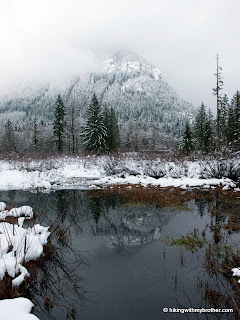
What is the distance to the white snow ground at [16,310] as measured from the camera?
2.63m

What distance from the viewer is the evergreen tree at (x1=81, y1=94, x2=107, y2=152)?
3388cm

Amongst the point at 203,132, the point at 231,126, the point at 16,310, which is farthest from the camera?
the point at 203,132

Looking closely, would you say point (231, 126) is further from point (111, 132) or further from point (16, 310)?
point (16, 310)

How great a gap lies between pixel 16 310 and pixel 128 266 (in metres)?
2.16

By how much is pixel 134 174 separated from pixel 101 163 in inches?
136

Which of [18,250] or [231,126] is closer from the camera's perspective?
[18,250]

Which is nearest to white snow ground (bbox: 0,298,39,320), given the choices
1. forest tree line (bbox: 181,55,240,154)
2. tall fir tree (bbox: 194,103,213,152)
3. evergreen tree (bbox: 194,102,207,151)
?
forest tree line (bbox: 181,55,240,154)

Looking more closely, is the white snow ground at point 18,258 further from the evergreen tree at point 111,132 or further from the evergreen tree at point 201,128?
the evergreen tree at point 201,128

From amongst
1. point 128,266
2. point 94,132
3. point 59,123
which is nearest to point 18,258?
point 128,266

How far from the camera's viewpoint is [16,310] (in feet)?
9.18

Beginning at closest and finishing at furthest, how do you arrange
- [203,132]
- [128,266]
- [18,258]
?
[18,258] → [128,266] → [203,132]

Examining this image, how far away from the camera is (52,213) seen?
7.88 metres

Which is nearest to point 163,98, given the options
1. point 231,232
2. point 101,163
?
point 101,163

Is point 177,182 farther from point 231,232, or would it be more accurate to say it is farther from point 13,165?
point 13,165
